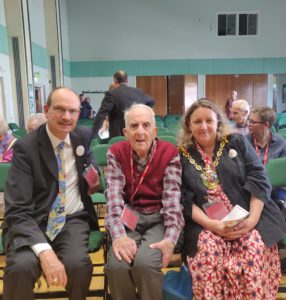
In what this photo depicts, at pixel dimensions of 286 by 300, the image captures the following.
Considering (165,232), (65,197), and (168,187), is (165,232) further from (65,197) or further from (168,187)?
(65,197)

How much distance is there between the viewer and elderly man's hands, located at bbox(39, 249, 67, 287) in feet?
5.21

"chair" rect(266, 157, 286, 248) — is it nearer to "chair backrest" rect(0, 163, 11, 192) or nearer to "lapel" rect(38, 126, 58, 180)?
"lapel" rect(38, 126, 58, 180)

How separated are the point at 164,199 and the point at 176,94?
11.5m

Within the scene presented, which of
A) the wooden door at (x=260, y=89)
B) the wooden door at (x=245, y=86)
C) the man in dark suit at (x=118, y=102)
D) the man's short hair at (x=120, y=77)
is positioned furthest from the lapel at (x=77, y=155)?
the wooden door at (x=260, y=89)

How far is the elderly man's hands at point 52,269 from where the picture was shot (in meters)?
1.59

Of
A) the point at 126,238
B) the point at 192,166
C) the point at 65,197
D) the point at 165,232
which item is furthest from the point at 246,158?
the point at 65,197

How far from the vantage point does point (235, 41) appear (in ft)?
40.7

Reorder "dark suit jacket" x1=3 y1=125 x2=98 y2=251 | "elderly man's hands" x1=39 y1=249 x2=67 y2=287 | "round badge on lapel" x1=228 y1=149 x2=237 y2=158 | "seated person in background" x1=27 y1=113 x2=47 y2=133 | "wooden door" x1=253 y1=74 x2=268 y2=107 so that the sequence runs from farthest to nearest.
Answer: "wooden door" x1=253 y1=74 x2=268 y2=107
"seated person in background" x1=27 y1=113 x2=47 y2=133
"round badge on lapel" x1=228 y1=149 x2=237 y2=158
"dark suit jacket" x1=3 y1=125 x2=98 y2=251
"elderly man's hands" x1=39 y1=249 x2=67 y2=287

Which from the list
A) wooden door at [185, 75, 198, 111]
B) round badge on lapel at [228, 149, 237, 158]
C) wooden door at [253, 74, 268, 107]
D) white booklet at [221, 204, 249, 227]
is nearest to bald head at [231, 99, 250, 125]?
round badge on lapel at [228, 149, 237, 158]

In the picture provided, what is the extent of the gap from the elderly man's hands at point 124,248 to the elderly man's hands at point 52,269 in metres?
0.29

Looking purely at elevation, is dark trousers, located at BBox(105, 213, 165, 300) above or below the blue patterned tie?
below

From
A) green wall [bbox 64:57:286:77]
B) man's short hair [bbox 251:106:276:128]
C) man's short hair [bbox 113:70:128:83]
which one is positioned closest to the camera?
man's short hair [bbox 251:106:276:128]

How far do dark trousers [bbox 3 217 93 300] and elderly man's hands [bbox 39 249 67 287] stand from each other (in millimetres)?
57

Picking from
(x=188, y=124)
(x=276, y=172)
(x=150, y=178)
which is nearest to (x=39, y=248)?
(x=150, y=178)
